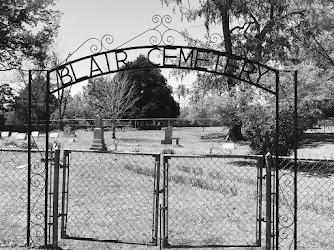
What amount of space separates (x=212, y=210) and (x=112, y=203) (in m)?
1.89

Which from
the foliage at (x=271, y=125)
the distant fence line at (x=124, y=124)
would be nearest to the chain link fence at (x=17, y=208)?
the foliage at (x=271, y=125)

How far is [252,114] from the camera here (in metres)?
14.4

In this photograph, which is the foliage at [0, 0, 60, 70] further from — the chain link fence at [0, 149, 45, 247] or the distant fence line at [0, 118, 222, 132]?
the chain link fence at [0, 149, 45, 247]

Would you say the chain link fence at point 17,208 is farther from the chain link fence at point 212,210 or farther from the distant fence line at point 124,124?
the distant fence line at point 124,124

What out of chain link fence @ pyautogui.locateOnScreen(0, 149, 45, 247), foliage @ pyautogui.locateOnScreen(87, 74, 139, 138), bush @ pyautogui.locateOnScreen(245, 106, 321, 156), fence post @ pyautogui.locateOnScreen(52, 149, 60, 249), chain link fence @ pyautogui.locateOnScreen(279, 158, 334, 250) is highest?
foliage @ pyautogui.locateOnScreen(87, 74, 139, 138)

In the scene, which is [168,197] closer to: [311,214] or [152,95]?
[311,214]

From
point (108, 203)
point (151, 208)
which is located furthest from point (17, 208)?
point (151, 208)

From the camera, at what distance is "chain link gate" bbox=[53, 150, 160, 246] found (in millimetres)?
5070

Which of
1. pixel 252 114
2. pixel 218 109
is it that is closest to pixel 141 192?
pixel 252 114

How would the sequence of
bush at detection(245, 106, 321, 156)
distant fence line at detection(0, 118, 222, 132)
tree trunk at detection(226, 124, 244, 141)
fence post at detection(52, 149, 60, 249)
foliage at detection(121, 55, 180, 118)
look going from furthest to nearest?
1. foliage at detection(121, 55, 180, 118)
2. distant fence line at detection(0, 118, 222, 132)
3. tree trunk at detection(226, 124, 244, 141)
4. bush at detection(245, 106, 321, 156)
5. fence post at detection(52, 149, 60, 249)

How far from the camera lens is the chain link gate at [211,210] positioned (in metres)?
5.05

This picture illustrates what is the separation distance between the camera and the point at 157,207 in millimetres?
4848

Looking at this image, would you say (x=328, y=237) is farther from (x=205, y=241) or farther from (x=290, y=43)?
(x=290, y=43)

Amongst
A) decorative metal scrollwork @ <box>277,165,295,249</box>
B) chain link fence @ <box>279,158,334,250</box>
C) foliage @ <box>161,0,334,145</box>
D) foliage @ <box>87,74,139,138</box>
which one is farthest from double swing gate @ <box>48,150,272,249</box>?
foliage @ <box>87,74,139,138</box>
